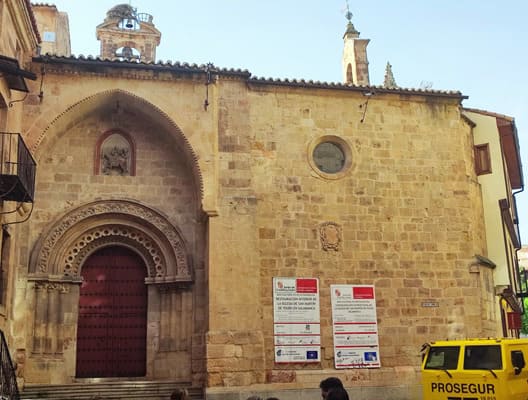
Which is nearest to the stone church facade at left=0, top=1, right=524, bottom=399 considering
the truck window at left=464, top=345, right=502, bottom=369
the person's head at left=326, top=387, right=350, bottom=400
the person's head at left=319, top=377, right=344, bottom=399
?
the truck window at left=464, top=345, right=502, bottom=369

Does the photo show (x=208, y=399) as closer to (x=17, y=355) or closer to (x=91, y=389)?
(x=91, y=389)

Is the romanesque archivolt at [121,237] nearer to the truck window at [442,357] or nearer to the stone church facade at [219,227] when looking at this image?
the stone church facade at [219,227]

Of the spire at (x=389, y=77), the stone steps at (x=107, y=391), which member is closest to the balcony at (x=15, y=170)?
the stone steps at (x=107, y=391)

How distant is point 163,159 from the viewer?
14102 mm

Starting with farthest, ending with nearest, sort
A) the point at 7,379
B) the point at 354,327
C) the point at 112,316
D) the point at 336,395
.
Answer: the point at 354,327 < the point at 112,316 < the point at 7,379 < the point at 336,395

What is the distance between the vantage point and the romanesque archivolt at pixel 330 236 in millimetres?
13852

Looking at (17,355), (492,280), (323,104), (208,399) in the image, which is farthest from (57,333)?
(492,280)

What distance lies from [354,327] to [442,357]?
3.74m

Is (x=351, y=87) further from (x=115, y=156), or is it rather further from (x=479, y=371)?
(x=479, y=371)

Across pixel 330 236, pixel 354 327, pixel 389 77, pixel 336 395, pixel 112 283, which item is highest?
pixel 389 77

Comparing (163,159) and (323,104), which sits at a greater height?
(323,104)

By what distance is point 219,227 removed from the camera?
13031mm

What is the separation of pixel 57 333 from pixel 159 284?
2.27 m

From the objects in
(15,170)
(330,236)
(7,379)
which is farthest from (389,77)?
(7,379)
